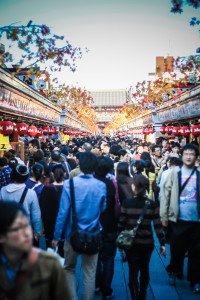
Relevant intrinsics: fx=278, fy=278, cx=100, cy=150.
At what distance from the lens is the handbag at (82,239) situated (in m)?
3.48

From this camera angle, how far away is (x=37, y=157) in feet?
26.9

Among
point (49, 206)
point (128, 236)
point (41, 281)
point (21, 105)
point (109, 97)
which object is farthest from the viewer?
point (109, 97)

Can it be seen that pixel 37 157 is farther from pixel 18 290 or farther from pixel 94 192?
pixel 18 290

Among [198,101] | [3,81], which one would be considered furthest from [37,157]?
[198,101]

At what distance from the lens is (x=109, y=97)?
108875mm

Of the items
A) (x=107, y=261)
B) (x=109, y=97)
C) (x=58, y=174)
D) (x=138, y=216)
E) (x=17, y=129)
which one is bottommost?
(x=107, y=261)

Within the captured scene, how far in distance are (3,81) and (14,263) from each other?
31.6 ft

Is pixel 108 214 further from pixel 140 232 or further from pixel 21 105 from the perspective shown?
pixel 21 105

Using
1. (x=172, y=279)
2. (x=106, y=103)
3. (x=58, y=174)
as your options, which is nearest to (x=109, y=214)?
(x=58, y=174)

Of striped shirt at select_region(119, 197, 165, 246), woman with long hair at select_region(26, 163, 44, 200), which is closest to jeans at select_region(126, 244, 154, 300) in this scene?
striped shirt at select_region(119, 197, 165, 246)

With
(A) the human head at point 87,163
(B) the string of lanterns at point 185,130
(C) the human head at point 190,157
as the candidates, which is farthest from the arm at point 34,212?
(B) the string of lanterns at point 185,130

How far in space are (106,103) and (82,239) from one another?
334 feet

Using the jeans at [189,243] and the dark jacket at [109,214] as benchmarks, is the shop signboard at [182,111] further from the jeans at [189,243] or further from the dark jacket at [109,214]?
the dark jacket at [109,214]

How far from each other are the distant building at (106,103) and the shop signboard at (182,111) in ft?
260
